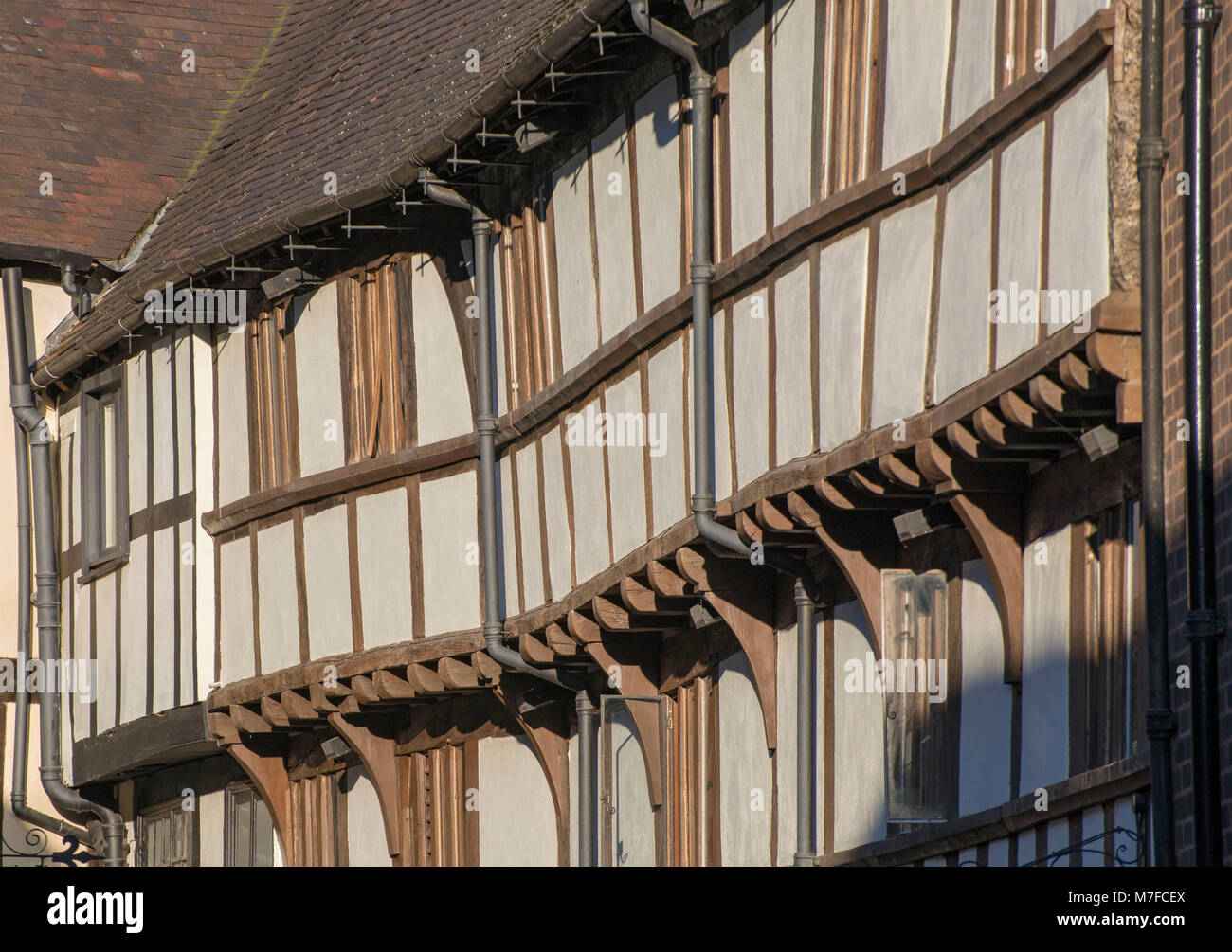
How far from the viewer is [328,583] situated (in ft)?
52.8

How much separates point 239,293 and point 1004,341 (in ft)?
30.4

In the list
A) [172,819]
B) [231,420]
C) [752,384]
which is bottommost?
[172,819]

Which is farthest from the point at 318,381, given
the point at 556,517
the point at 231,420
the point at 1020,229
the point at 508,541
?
the point at 1020,229

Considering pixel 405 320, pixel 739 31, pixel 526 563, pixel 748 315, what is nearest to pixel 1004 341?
pixel 748 315

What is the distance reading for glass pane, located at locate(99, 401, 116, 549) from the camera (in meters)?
19.0

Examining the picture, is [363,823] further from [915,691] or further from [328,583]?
[915,691]

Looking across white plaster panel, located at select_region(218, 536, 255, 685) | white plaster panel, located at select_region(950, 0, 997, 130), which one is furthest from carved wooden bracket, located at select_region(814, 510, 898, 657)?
white plaster panel, located at select_region(218, 536, 255, 685)

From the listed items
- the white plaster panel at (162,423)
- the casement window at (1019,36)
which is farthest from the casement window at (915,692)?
the white plaster panel at (162,423)

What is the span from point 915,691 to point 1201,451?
9.45ft

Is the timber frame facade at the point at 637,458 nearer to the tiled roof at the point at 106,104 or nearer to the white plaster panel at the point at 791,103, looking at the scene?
the white plaster panel at the point at 791,103

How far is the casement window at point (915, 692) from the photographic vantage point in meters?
10.3

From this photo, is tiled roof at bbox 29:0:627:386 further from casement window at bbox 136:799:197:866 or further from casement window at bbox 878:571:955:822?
casement window at bbox 136:799:197:866

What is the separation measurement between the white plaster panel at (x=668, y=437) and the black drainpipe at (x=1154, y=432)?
171 inches
